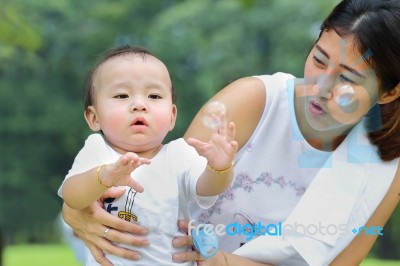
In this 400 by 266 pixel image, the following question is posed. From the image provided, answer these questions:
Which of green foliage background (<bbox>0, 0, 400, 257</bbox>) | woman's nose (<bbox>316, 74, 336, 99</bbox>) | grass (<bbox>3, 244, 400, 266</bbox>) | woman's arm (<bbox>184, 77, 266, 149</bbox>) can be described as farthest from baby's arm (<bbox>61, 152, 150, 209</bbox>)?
green foliage background (<bbox>0, 0, 400, 257</bbox>)

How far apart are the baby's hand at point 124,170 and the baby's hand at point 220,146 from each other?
10cm

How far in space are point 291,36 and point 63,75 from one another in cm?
447

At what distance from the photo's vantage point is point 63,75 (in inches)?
592

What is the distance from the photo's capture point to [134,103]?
162 centimetres

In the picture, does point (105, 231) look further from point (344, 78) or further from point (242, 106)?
point (344, 78)

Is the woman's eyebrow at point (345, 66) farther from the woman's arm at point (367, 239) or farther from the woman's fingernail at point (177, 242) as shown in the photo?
the woman's fingernail at point (177, 242)

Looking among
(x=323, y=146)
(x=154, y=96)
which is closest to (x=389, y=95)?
(x=323, y=146)

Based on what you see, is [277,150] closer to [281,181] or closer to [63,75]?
[281,181]

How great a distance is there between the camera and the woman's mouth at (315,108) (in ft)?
6.24

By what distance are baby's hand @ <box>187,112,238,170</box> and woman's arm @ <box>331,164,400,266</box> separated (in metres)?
0.64

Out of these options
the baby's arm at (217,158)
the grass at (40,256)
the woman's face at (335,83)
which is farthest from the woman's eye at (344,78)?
the grass at (40,256)

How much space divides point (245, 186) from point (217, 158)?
19.8 inches

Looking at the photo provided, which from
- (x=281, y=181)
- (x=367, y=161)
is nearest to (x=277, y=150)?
(x=281, y=181)

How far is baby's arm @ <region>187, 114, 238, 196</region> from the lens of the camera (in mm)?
1479
